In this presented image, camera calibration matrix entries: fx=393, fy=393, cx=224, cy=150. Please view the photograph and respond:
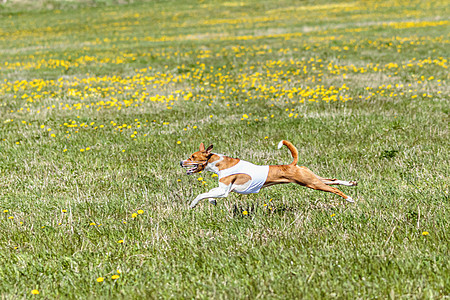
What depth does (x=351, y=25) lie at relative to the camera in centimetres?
3027

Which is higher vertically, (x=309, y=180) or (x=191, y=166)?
(x=191, y=166)

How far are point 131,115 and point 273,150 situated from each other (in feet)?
13.5

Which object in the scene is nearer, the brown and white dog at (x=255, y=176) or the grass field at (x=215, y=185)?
the grass field at (x=215, y=185)

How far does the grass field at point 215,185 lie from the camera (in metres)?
2.99

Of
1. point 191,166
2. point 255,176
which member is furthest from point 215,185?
point 255,176

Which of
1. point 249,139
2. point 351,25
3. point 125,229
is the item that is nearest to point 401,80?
point 249,139

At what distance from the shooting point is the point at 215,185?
16.0 ft

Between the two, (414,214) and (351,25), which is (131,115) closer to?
(414,214)

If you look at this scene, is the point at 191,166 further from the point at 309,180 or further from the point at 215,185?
the point at 215,185

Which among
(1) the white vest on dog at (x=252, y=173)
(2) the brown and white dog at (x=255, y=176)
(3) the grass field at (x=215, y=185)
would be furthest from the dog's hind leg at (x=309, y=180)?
(3) the grass field at (x=215, y=185)

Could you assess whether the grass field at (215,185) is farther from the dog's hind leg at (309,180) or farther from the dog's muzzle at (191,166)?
the dog's muzzle at (191,166)

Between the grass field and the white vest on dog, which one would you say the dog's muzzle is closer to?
the white vest on dog

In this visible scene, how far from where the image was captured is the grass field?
2.99 metres

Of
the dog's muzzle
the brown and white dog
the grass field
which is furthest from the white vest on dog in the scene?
the grass field
